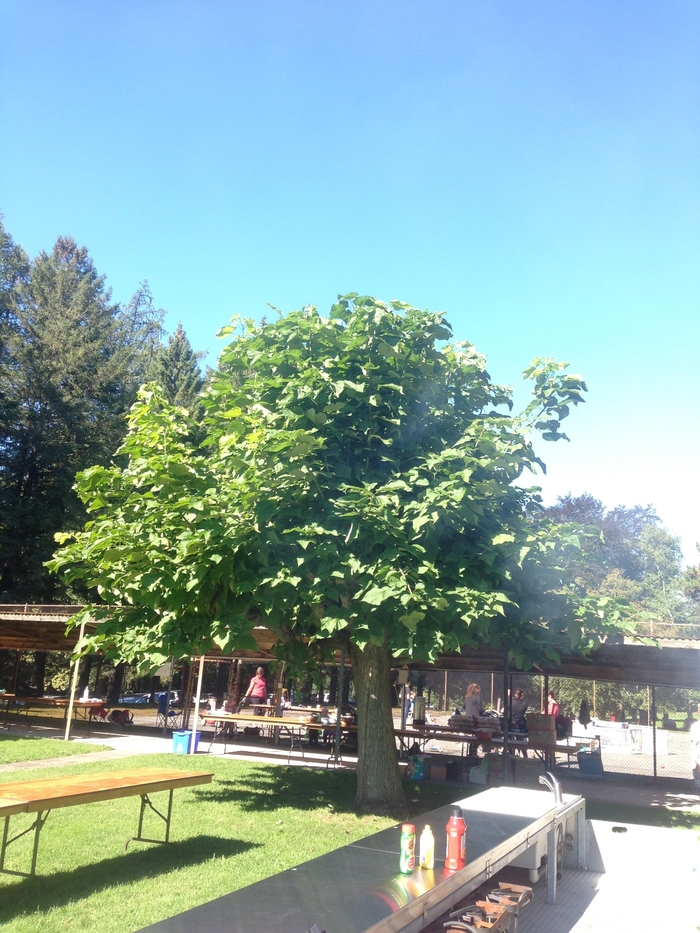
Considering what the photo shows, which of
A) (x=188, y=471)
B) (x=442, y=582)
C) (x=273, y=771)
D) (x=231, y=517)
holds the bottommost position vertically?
(x=273, y=771)

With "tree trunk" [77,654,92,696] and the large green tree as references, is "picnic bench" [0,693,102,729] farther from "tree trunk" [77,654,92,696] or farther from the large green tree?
the large green tree

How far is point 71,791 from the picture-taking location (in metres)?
5.95

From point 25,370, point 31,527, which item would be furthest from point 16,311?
point 31,527

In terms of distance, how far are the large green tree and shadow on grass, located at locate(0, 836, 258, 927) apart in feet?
6.74

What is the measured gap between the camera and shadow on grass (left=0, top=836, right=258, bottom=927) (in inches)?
221

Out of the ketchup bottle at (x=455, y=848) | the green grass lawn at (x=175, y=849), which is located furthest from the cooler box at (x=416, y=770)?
the ketchup bottle at (x=455, y=848)

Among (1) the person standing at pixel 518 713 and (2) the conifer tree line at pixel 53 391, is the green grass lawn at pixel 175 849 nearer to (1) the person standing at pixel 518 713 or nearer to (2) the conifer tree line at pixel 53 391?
(1) the person standing at pixel 518 713

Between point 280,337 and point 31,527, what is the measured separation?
2546 cm

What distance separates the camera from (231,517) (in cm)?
823

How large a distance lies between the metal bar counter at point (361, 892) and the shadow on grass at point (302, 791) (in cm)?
496

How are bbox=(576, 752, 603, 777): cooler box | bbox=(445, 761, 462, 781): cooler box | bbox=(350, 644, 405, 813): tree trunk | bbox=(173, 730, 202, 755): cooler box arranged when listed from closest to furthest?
bbox=(350, 644, 405, 813): tree trunk < bbox=(445, 761, 462, 781): cooler box < bbox=(173, 730, 202, 755): cooler box < bbox=(576, 752, 603, 777): cooler box

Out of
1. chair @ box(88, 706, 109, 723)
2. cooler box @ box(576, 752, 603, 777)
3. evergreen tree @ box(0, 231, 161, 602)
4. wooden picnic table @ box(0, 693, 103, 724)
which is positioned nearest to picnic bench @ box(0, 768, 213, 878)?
cooler box @ box(576, 752, 603, 777)

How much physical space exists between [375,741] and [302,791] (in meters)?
2.29

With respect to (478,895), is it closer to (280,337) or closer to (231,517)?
(231,517)
